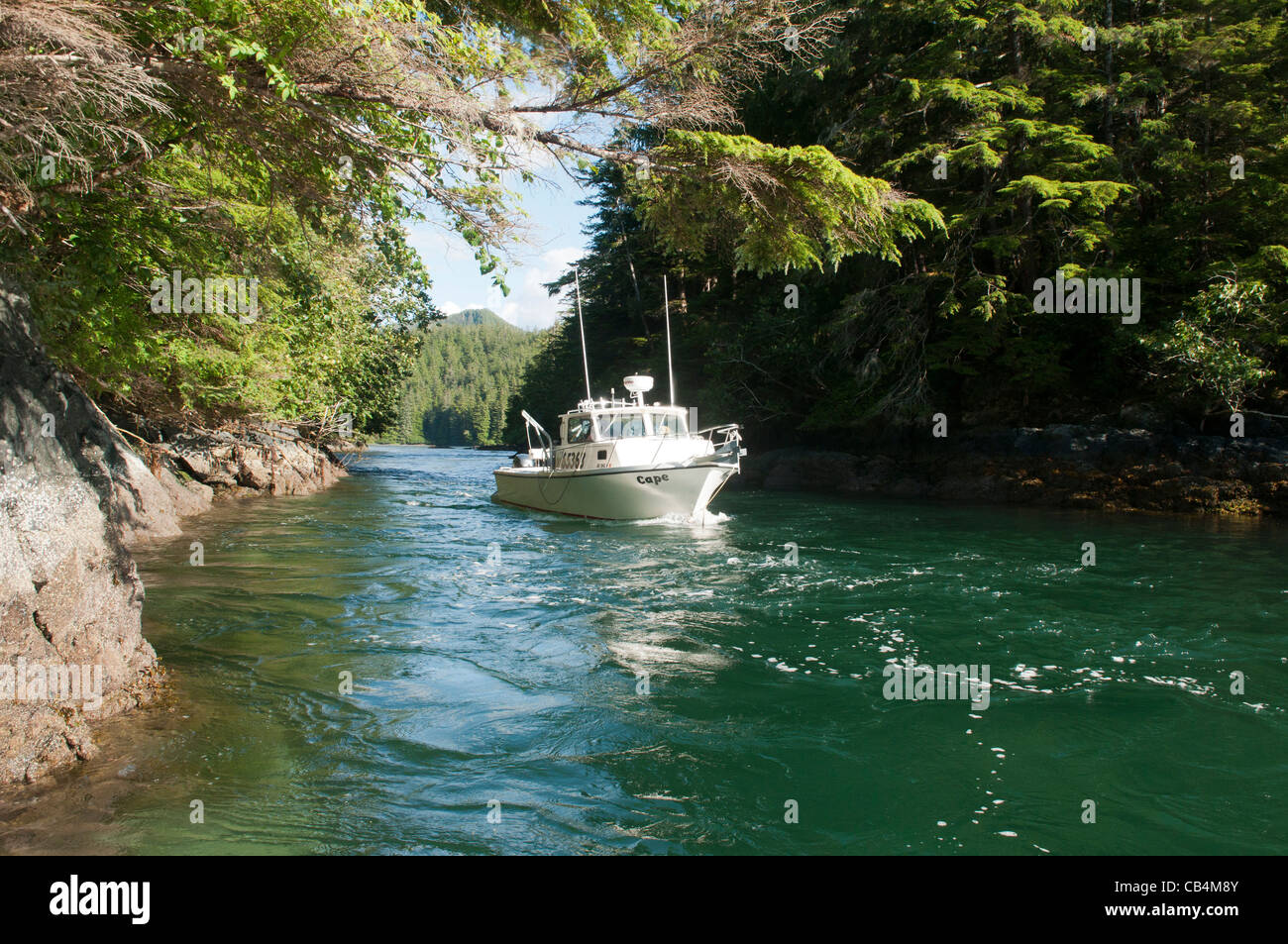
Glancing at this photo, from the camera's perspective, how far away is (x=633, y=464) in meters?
19.6

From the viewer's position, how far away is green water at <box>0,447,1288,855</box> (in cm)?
488

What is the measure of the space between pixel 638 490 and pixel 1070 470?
497 inches

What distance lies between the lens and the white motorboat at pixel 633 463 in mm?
18891

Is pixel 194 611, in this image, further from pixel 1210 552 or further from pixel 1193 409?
pixel 1193 409

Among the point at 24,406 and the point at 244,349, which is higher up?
the point at 244,349

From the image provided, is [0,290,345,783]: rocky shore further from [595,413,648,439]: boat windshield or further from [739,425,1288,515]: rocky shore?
[739,425,1288,515]: rocky shore

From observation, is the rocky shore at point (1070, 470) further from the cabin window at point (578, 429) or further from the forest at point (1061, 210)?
the cabin window at point (578, 429)

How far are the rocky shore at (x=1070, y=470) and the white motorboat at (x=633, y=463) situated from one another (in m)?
9.19

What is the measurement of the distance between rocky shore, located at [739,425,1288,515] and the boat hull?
31.0ft

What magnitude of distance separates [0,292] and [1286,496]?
24185 mm

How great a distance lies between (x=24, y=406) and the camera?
5.98m

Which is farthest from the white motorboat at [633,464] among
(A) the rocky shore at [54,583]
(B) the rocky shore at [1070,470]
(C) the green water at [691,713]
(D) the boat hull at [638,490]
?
(A) the rocky shore at [54,583]

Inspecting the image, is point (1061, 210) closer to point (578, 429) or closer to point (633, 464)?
point (633, 464)

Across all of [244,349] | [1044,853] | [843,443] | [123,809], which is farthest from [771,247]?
[843,443]
